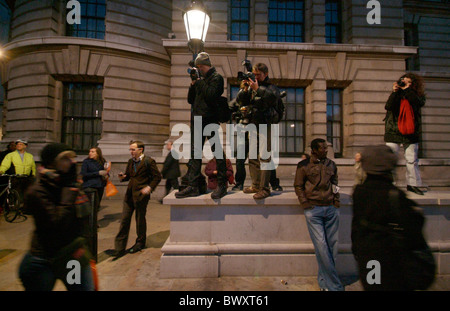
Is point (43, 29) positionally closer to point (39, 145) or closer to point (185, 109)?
point (39, 145)

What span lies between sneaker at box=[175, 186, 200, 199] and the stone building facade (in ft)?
19.9

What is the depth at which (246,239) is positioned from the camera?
3.47 meters

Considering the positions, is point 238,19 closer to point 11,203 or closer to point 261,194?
point 261,194

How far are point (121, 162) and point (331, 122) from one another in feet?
32.3

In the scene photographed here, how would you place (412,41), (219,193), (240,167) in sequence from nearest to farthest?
(219,193) → (240,167) → (412,41)

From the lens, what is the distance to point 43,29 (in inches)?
376

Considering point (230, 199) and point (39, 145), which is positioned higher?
point (39, 145)

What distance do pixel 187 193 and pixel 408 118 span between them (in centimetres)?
393

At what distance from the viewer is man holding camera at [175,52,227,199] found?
11.0ft

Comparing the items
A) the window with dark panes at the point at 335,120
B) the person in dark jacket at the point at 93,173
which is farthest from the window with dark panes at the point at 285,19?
the person in dark jacket at the point at 93,173

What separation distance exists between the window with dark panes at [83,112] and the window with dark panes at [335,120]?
1080 centimetres


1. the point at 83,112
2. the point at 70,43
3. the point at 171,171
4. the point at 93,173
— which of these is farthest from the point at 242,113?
the point at 70,43
